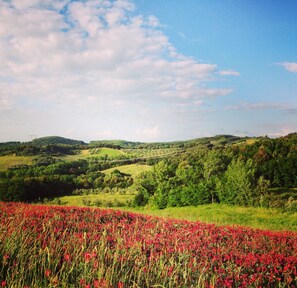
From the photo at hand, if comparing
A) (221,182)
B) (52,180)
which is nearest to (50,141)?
(52,180)

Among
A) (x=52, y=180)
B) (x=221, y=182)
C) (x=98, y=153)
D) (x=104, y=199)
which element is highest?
(x=98, y=153)

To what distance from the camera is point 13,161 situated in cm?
10156

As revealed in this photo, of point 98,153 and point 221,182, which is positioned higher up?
point 98,153

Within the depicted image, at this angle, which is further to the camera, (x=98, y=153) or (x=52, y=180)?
(x=98, y=153)

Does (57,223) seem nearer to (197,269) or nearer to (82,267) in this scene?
(82,267)

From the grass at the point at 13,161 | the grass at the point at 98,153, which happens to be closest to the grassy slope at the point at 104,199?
the grass at the point at 13,161

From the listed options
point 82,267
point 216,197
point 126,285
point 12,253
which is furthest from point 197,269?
point 216,197

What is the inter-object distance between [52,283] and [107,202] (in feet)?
169

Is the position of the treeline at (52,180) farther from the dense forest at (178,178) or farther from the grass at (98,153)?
the grass at (98,153)

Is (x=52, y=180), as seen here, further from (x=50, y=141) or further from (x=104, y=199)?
(x=50, y=141)

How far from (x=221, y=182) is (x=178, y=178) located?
55.0 ft

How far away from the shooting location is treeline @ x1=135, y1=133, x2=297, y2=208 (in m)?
38.3

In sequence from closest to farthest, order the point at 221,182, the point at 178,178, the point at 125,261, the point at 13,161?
the point at 125,261 < the point at 221,182 < the point at 178,178 < the point at 13,161

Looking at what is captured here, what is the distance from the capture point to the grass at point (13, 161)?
3832 inches
